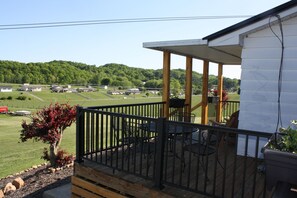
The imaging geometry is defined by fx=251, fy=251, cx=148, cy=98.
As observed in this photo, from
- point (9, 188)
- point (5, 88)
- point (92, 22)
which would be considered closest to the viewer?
point (9, 188)

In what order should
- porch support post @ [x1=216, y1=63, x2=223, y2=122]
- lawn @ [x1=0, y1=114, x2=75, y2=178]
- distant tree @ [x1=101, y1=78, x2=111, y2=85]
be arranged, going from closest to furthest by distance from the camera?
porch support post @ [x1=216, y1=63, x2=223, y2=122], lawn @ [x1=0, y1=114, x2=75, y2=178], distant tree @ [x1=101, y1=78, x2=111, y2=85]

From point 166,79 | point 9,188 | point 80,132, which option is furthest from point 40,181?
point 166,79

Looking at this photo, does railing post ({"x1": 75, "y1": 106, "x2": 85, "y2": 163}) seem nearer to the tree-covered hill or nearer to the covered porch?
the covered porch

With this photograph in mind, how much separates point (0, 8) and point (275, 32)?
58.9ft

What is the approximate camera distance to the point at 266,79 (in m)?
4.02

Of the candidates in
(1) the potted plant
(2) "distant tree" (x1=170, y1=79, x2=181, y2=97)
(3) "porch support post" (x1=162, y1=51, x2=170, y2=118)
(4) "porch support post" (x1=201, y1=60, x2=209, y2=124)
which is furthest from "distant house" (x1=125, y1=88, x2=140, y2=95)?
(1) the potted plant

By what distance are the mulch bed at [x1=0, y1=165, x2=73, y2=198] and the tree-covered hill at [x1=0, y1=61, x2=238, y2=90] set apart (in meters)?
52.6

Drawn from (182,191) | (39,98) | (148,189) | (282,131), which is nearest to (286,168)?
(282,131)

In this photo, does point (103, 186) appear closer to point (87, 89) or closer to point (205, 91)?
point (205, 91)

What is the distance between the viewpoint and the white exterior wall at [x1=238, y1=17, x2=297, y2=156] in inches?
148

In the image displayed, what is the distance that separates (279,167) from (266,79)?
2660mm

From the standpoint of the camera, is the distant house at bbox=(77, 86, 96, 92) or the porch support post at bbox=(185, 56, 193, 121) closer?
the porch support post at bbox=(185, 56, 193, 121)

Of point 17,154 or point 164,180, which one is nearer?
point 164,180

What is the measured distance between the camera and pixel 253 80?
4.13 m
